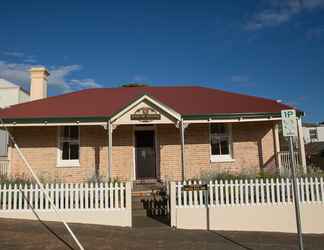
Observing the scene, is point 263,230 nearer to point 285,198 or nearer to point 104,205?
point 285,198

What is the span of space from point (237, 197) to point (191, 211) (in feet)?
4.65

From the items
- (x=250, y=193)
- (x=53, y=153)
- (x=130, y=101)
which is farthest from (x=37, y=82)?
(x=250, y=193)

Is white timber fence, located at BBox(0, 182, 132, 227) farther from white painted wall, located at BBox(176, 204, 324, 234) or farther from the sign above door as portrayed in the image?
the sign above door

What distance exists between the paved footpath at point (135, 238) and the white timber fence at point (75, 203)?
347mm

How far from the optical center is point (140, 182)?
45.0ft

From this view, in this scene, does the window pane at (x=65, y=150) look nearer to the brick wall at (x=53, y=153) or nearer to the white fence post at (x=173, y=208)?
the brick wall at (x=53, y=153)

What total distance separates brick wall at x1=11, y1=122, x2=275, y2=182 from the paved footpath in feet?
17.7

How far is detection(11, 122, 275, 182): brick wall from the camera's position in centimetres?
1374

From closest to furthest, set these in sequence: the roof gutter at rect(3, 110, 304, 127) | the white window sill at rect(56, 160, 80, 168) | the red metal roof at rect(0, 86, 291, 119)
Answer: the roof gutter at rect(3, 110, 304, 127), the red metal roof at rect(0, 86, 291, 119), the white window sill at rect(56, 160, 80, 168)

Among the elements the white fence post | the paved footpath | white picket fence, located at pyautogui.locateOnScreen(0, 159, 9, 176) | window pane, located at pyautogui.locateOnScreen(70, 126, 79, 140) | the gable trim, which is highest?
the gable trim

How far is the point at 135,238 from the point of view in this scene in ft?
23.9

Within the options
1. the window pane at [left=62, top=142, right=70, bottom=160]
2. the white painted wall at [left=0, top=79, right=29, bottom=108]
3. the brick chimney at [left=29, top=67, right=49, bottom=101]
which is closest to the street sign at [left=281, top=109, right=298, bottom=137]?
the window pane at [left=62, top=142, right=70, bottom=160]

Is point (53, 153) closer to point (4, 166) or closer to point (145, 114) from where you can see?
point (4, 166)

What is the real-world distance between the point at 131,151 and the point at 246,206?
21.9 ft
